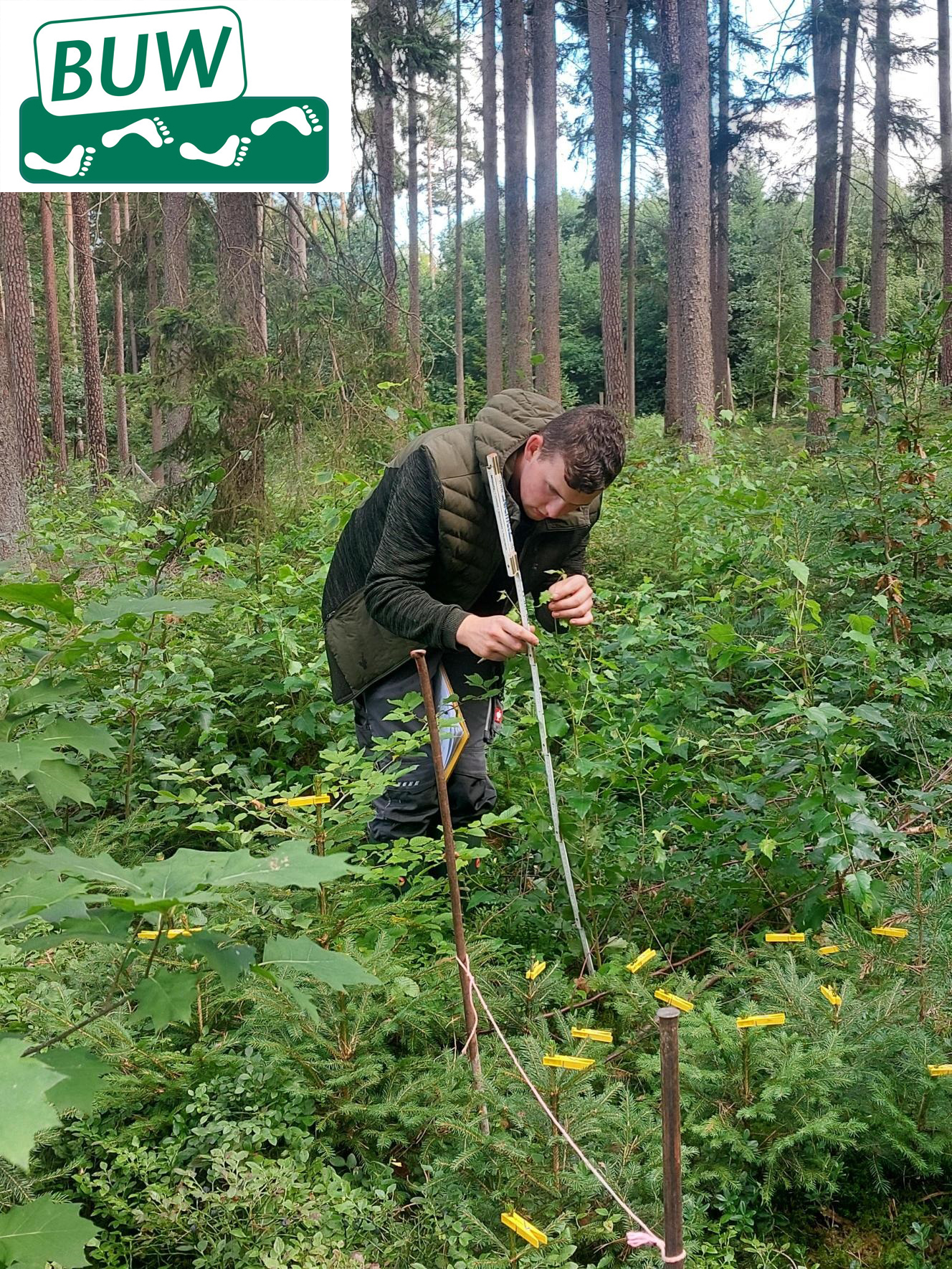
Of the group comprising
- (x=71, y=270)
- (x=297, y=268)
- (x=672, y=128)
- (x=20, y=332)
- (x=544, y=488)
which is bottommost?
(x=544, y=488)

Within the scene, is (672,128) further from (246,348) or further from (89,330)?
(246,348)

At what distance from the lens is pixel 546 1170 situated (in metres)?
1.94

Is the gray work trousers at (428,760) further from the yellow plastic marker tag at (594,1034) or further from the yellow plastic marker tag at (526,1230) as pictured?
the yellow plastic marker tag at (526,1230)

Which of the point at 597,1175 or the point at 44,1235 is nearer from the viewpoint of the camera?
the point at 44,1235

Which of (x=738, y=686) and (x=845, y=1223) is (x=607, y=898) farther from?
(x=738, y=686)

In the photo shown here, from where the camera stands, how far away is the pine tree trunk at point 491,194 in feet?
63.7

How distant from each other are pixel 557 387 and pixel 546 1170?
44.9ft

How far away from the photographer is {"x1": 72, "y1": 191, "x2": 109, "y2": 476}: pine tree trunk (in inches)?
773

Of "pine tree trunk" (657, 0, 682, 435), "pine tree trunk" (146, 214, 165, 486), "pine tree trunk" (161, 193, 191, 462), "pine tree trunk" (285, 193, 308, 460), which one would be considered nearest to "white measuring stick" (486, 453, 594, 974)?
"pine tree trunk" (285, 193, 308, 460)

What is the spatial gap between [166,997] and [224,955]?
12 cm

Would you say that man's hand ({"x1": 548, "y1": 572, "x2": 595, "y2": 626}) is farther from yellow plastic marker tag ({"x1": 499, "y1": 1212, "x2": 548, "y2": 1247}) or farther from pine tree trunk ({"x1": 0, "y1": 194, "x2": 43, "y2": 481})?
pine tree trunk ({"x1": 0, "y1": 194, "x2": 43, "y2": 481})

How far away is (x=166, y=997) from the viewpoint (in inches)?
55.2

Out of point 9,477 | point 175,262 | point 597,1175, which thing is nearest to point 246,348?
point 175,262

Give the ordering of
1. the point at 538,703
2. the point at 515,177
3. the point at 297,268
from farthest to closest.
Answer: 1. the point at 515,177
2. the point at 297,268
3. the point at 538,703
